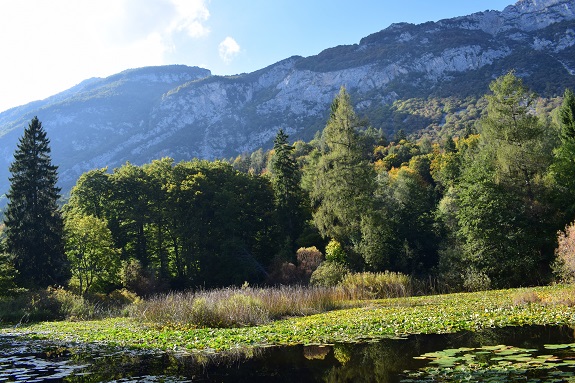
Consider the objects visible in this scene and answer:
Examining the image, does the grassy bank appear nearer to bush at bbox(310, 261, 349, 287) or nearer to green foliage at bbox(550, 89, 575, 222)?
bush at bbox(310, 261, 349, 287)

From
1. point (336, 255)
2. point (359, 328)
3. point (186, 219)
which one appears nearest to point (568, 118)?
point (336, 255)

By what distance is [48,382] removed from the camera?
322 inches

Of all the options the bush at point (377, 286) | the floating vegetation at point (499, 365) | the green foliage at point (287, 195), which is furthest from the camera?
the green foliage at point (287, 195)

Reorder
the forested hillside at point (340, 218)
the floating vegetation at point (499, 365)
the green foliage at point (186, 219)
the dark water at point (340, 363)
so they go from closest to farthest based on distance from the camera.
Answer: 1. the floating vegetation at point (499, 365)
2. the dark water at point (340, 363)
3. the forested hillside at point (340, 218)
4. the green foliage at point (186, 219)

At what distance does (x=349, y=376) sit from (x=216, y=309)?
9.68m

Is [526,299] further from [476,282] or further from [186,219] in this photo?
[186,219]

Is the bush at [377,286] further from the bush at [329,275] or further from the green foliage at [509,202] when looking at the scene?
the green foliage at [509,202]

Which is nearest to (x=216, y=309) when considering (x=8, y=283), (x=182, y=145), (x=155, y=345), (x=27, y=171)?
(x=155, y=345)

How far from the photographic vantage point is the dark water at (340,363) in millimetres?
7270

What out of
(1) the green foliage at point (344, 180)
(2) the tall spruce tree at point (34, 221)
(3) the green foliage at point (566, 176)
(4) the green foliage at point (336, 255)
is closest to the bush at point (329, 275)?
(4) the green foliage at point (336, 255)

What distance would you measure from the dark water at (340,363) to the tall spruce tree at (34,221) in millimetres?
30191

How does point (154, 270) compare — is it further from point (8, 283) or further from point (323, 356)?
point (323, 356)

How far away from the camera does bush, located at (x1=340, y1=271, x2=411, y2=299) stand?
25469mm

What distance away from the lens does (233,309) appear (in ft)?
55.2
